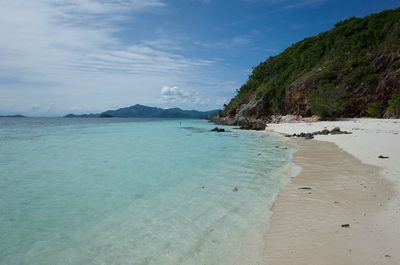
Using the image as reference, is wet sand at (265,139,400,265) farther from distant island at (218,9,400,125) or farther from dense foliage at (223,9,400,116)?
dense foliage at (223,9,400,116)

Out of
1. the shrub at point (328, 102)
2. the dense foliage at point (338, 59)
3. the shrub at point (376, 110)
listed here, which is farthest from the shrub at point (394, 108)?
the shrub at point (328, 102)

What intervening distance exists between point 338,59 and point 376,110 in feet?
62.6

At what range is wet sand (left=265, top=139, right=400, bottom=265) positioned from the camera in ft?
17.7

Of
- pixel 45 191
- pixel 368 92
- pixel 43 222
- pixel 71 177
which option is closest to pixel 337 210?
pixel 43 222

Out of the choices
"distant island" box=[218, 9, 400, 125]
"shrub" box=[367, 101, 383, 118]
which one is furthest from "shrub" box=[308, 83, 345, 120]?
"shrub" box=[367, 101, 383, 118]

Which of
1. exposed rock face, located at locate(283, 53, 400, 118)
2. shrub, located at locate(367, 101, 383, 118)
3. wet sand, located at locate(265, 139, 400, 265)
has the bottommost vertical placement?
wet sand, located at locate(265, 139, 400, 265)

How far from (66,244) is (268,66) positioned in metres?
88.2

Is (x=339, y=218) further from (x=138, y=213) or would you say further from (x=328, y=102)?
(x=328, y=102)

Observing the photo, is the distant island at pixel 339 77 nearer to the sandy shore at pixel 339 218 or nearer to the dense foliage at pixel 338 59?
the dense foliage at pixel 338 59

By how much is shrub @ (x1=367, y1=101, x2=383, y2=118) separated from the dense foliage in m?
0.97

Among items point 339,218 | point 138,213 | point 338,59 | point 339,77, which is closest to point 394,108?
point 339,77

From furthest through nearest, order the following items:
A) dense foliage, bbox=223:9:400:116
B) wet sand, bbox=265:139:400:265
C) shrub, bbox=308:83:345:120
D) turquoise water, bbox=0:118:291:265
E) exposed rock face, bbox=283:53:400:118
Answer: dense foliage, bbox=223:9:400:116
shrub, bbox=308:83:345:120
exposed rock face, bbox=283:53:400:118
turquoise water, bbox=0:118:291:265
wet sand, bbox=265:139:400:265

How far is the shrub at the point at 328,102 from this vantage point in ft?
154

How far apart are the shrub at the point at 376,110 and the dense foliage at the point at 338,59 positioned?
971 mm
